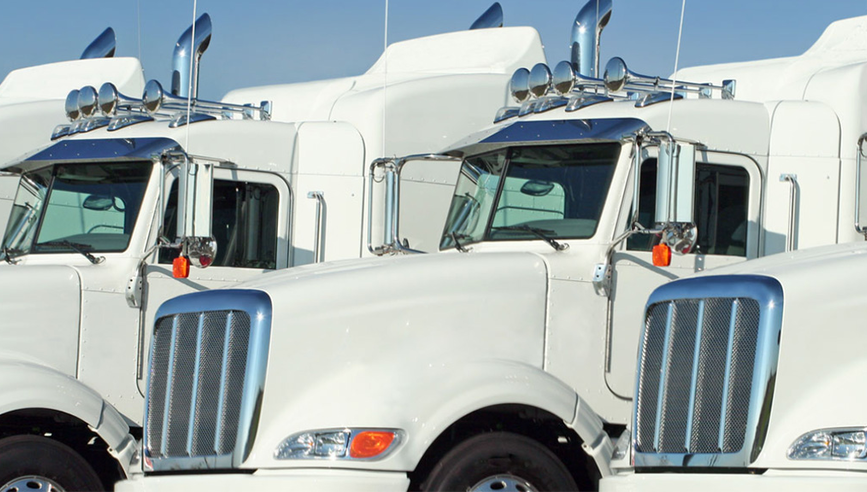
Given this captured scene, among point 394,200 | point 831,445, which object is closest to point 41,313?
point 394,200

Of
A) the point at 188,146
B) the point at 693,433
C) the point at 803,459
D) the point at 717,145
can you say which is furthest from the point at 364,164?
the point at 803,459

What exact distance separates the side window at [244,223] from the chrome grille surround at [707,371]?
11.0 feet

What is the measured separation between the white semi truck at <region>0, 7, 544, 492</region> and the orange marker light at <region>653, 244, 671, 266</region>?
2.15 m

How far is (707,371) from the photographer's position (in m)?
5.64

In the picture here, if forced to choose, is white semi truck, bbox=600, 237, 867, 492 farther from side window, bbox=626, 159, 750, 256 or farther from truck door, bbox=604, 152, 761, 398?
side window, bbox=626, 159, 750, 256

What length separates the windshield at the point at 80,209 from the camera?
27.2ft

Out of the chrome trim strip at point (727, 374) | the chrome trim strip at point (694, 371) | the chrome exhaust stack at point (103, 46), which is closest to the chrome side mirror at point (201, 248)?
the chrome trim strip at point (694, 371)

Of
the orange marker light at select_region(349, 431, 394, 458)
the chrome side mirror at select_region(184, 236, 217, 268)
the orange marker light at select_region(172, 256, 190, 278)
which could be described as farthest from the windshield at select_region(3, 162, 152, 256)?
the orange marker light at select_region(349, 431, 394, 458)

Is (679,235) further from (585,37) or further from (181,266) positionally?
(585,37)

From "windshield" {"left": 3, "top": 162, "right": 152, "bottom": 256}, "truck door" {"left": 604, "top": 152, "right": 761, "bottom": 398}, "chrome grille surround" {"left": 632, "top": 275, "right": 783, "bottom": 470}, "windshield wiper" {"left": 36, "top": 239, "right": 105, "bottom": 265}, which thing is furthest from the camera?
"windshield" {"left": 3, "top": 162, "right": 152, "bottom": 256}

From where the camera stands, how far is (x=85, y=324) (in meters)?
7.94

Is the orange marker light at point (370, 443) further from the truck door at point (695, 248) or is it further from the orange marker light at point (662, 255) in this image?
the orange marker light at point (662, 255)

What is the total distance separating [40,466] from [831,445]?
450 centimetres

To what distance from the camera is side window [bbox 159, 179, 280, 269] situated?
8.46m
